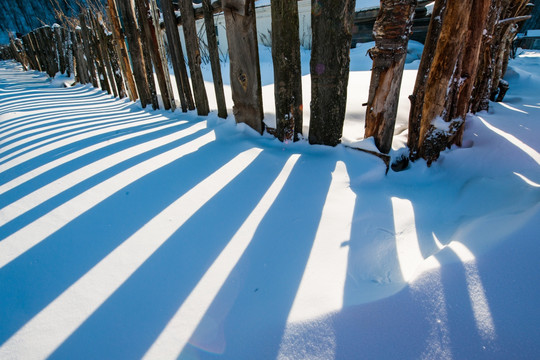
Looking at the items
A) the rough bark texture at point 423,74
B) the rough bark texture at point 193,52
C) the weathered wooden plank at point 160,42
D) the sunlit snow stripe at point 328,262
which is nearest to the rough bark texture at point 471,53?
the rough bark texture at point 423,74

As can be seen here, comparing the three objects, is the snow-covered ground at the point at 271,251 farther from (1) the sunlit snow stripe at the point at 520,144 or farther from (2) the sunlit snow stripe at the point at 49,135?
(2) the sunlit snow stripe at the point at 49,135

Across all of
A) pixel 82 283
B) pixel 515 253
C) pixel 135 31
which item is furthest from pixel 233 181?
pixel 135 31

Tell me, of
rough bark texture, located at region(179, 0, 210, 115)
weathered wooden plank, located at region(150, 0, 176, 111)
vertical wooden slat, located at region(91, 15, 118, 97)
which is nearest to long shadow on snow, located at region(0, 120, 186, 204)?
rough bark texture, located at region(179, 0, 210, 115)

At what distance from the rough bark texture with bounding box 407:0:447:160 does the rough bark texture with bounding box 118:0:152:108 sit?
139 inches

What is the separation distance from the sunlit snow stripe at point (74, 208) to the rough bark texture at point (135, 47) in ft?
7.83

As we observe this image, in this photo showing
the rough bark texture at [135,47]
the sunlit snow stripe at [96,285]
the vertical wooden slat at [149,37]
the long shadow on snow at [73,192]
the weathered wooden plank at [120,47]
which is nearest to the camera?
the sunlit snow stripe at [96,285]

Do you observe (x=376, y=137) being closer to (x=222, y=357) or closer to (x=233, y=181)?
(x=233, y=181)

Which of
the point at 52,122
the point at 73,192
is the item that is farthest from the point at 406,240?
the point at 52,122

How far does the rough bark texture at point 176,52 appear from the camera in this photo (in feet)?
8.82

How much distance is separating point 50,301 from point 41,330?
0.12 meters

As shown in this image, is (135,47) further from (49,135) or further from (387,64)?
(387,64)

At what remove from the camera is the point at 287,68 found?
1.87m

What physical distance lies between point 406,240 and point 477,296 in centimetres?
39

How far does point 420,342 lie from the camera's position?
738 millimetres
